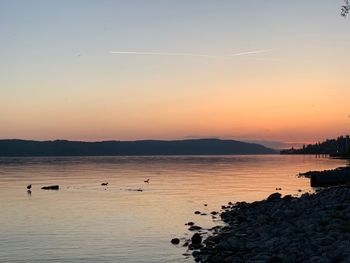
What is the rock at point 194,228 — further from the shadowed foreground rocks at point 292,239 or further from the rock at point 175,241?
the rock at point 175,241

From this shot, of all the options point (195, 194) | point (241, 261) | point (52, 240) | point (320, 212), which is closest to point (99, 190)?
point (195, 194)

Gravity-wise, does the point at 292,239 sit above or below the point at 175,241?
above

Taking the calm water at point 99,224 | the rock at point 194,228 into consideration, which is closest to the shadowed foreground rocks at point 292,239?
the rock at point 194,228

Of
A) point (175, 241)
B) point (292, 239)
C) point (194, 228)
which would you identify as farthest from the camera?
point (194, 228)

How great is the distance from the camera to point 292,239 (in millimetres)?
23016

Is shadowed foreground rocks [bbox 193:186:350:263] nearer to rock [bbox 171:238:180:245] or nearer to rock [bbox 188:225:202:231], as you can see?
rock [bbox 188:225:202:231]

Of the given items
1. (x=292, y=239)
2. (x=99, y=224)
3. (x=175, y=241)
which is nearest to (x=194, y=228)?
(x=175, y=241)

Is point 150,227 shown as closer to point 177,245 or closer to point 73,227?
point 73,227

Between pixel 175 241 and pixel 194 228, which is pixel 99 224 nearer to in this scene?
pixel 194 228

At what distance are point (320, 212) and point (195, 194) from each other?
3623cm

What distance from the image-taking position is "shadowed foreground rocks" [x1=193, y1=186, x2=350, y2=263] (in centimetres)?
1994

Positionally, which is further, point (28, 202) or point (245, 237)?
point (28, 202)

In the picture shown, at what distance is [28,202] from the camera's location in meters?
54.6

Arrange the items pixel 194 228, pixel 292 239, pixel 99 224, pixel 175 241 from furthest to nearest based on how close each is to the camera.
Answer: pixel 99 224 → pixel 194 228 → pixel 175 241 → pixel 292 239
